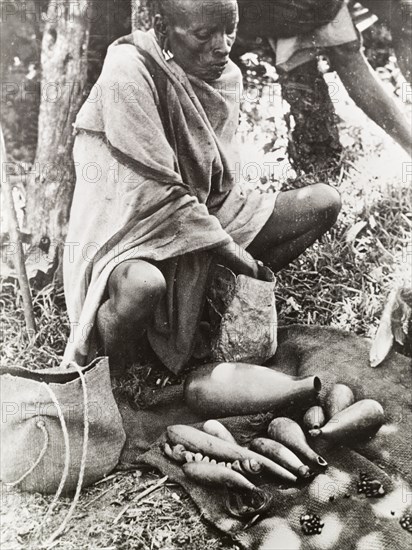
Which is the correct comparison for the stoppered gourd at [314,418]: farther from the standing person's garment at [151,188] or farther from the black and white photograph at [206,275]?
the standing person's garment at [151,188]

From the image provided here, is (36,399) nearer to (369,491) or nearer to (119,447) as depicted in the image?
(119,447)

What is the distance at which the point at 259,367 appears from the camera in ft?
8.79

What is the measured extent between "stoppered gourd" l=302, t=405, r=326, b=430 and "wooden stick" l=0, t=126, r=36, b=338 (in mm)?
1096

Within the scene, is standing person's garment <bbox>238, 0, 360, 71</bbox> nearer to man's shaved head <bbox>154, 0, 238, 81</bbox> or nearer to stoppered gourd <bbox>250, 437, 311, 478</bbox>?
man's shaved head <bbox>154, 0, 238, 81</bbox>

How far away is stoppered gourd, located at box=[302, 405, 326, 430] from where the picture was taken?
8.42 feet

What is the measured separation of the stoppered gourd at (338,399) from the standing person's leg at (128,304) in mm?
718

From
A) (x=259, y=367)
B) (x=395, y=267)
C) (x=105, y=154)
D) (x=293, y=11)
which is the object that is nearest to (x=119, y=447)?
(x=259, y=367)

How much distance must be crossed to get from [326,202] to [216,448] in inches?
40.6

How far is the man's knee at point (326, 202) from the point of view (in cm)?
282

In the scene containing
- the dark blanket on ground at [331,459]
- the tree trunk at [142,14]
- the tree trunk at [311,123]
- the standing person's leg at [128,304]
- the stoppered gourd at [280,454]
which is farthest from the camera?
the tree trunk at [311,123]

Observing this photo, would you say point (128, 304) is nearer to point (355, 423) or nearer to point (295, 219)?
point (295, 219)

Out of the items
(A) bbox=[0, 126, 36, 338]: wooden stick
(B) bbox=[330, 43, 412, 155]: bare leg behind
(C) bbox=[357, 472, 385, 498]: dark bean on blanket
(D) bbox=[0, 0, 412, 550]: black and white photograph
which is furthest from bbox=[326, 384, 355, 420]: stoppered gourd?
(A) bbox=[0, 126, 36, 338]: wooden stick

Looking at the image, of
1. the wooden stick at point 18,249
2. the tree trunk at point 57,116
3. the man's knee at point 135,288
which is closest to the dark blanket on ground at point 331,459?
the man's knee at point 135,288

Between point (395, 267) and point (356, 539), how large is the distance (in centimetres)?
111
